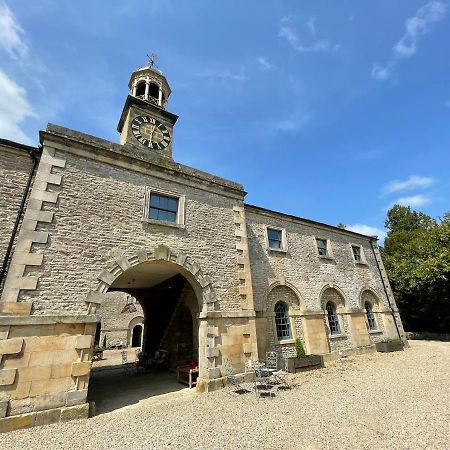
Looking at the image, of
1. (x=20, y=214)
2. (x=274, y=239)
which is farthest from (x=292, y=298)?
(x=20, y=214)

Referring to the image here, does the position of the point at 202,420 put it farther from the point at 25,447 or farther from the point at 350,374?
the point at 350,374

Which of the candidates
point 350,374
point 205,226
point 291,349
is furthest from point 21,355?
point 350,374

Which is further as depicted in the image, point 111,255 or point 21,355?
point 111,255

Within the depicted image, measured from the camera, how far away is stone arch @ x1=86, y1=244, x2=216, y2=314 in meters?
7.59

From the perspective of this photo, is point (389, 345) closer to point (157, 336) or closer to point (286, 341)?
point (286, 341)

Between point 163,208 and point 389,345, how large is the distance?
50.6ft

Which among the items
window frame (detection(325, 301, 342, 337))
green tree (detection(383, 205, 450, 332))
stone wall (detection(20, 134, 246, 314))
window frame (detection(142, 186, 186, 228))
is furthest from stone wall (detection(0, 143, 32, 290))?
green tree (detection(383, 205, 450, 332))

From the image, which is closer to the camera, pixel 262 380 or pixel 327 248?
pixel 262 380

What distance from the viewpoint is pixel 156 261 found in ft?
29.5

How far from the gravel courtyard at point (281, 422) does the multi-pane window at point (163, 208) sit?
6.12 m

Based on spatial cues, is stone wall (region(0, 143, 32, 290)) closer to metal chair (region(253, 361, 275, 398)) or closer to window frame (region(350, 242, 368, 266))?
metal chair (region(253, 361, 275, 398))

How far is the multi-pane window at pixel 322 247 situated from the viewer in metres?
15.8

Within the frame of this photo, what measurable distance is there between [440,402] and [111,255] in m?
10.2

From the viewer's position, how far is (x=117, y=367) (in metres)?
15.0
